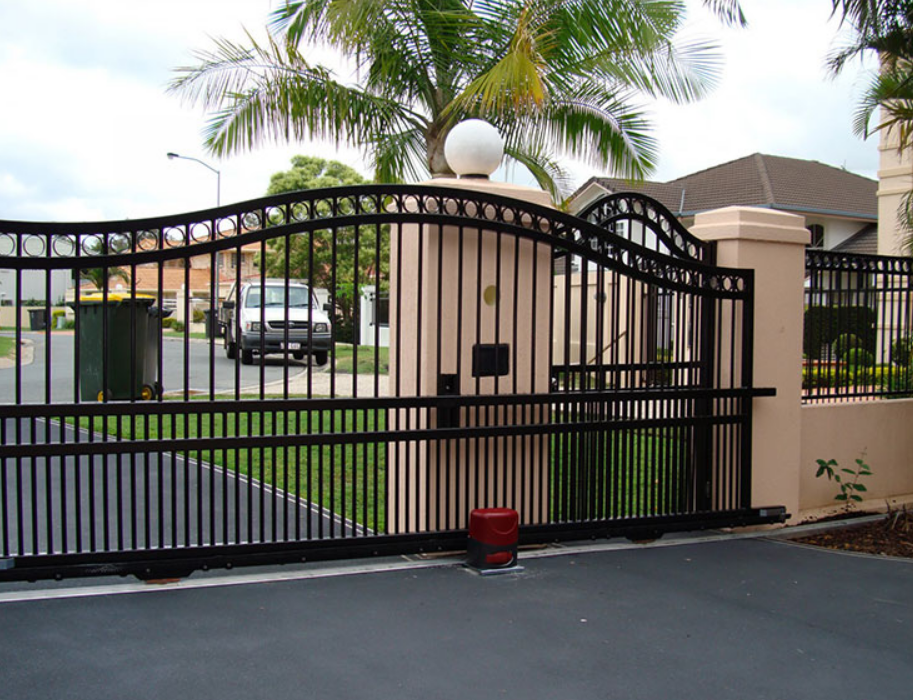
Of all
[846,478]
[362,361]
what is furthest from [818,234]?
[846,478]

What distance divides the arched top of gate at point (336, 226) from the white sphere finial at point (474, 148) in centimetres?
41

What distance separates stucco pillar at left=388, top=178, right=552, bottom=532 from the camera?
5508 millimetres

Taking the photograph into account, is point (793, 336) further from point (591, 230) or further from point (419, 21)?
point (419, 21)

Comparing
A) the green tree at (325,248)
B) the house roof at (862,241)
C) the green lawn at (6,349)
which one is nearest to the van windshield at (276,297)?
the green tree at (325,248)

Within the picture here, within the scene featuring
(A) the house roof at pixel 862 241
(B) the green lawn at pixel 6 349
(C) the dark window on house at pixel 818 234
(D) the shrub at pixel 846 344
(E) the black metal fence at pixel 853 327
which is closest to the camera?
(E) the black metal fence at pixel 853 327

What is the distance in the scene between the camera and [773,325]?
6824 mm

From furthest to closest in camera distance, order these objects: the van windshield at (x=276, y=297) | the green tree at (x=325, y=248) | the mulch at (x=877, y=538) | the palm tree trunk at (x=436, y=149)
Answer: the green tree at (x=325, y=248) < the van windshield at (x=276, y=297) < the palm tree trunk at (x=436, y=149) < the mulch at (x=877, y=538)

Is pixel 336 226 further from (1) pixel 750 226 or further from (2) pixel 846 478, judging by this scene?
(2) pixel 846 478

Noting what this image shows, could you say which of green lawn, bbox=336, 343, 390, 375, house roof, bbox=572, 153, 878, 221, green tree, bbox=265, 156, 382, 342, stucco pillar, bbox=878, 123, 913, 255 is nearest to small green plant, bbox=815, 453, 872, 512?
→ green lawn, bbox=336, 343, 390, 375

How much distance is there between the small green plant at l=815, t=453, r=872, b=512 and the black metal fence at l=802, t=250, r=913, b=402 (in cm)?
60

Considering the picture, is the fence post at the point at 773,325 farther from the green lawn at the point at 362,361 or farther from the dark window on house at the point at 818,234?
the dark window on house at the point at 818,234

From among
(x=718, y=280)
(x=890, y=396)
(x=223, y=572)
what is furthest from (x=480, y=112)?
(x=223, y=572)

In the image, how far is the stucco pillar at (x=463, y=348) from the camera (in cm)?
551

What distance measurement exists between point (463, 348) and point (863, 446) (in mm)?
4224
